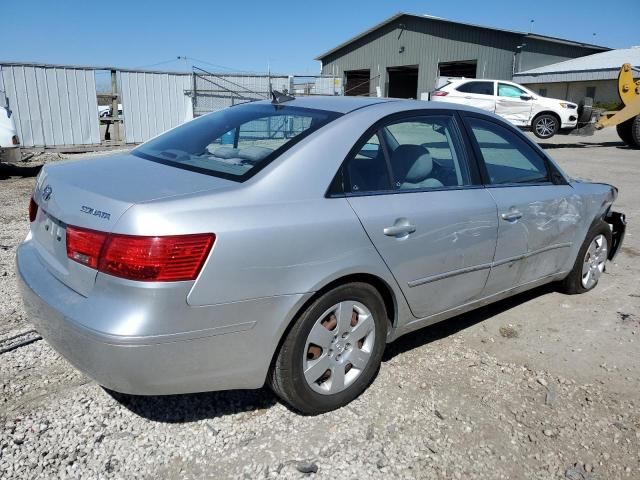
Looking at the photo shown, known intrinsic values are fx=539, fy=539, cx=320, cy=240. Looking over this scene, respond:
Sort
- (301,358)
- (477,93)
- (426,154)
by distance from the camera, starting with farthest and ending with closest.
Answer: (477,93) < (426,154) < (301,358)

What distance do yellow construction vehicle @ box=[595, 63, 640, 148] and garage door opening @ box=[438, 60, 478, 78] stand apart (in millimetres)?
15687

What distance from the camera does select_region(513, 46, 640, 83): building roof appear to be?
2781 cm

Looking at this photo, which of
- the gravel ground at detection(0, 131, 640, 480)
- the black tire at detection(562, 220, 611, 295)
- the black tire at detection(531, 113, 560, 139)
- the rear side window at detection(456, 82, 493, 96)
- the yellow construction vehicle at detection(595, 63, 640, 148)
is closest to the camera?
the gravel ground at detection(0, 131, 640, 480)

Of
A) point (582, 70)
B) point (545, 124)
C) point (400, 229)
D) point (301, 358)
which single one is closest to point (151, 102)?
point (545, 124)

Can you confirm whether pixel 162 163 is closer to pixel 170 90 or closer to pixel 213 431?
Answer: pixel 213 431

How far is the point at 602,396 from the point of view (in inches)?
119

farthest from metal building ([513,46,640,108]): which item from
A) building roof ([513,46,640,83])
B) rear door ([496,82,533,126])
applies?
rear door ([496,82,533,126])

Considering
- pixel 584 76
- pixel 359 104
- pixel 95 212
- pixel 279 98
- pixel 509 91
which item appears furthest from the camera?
pixel 584 76

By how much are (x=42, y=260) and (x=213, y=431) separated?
3.80ft

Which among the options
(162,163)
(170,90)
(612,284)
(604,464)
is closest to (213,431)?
(162,163)

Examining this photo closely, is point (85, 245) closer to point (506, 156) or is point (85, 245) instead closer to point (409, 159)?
point (409, 159)

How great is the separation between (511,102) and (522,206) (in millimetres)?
15314

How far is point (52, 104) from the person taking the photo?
13.6 metres

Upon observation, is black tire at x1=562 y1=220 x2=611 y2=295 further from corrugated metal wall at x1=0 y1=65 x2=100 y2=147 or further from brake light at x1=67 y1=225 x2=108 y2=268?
corrugated metal wall at x1=0 y1=65 x2=100 y2=147
